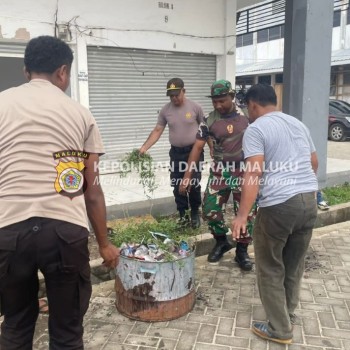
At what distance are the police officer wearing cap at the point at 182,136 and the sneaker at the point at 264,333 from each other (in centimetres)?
207

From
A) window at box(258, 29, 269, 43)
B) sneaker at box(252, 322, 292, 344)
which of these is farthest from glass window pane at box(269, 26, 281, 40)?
sneaker at box(252, 322, 292, 344)

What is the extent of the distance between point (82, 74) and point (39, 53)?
5909mm

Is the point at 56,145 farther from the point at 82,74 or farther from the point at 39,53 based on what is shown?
the point at 82,74

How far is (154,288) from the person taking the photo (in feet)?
10.8

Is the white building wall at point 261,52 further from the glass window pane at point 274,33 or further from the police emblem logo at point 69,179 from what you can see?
the police emblem logo at point 69,179

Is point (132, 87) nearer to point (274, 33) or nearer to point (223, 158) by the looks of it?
point (223, 158)

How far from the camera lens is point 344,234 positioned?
218 inches

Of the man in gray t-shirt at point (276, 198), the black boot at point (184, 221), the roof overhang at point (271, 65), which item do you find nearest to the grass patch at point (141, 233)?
the black boot at point (184, 221)

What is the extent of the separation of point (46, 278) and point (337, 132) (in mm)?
14841

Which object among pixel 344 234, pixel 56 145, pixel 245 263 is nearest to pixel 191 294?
pixel 245 263

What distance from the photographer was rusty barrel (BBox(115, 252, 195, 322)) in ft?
10.8

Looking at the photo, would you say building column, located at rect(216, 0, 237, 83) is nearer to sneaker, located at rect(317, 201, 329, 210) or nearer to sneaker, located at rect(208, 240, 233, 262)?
sneaker, located at rect(317, 201, 329, 210)

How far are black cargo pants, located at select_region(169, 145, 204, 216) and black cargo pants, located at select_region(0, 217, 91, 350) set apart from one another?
3.19 metres

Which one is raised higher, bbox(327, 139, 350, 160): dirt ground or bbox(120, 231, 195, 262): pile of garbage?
bbox(120, 231, 195, 262): pile of garbage
